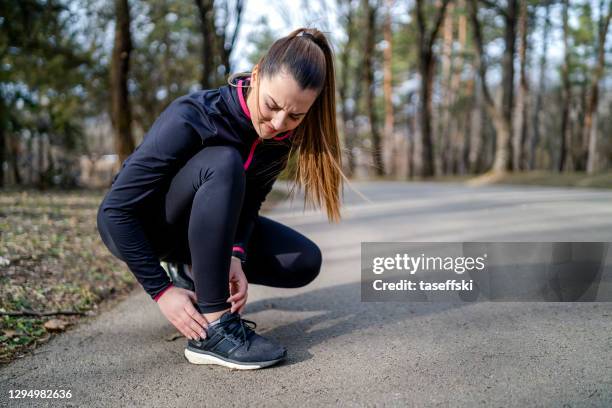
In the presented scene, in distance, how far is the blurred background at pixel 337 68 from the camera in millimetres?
9328

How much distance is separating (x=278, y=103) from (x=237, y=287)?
29.8 inches

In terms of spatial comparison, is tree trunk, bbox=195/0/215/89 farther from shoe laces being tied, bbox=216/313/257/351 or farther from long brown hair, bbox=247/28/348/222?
shoe laces being tied, bbox=216/313/257/351

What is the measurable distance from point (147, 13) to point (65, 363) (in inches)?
622

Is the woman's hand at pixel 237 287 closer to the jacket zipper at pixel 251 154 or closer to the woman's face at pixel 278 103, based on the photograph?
the jacket zipper at pixel 251 154

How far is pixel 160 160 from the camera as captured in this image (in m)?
1.93

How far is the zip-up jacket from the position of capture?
1.94m

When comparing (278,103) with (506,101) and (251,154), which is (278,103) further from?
(506,101)

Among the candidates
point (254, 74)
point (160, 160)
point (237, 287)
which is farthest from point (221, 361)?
point (254, 74)

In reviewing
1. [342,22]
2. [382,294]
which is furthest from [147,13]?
[382,294]

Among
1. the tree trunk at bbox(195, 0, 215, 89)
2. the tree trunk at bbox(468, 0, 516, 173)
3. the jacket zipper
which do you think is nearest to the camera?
the jacket zipper

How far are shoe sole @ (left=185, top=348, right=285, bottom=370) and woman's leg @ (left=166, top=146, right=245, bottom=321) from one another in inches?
5.5

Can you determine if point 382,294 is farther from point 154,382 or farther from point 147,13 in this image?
point 147,13

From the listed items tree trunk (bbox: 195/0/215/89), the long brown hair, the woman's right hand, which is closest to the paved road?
the woman's right hand

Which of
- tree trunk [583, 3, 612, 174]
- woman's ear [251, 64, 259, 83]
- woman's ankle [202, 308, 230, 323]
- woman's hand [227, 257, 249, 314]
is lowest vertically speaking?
woman's ankle [202, 308, 230, 323]
